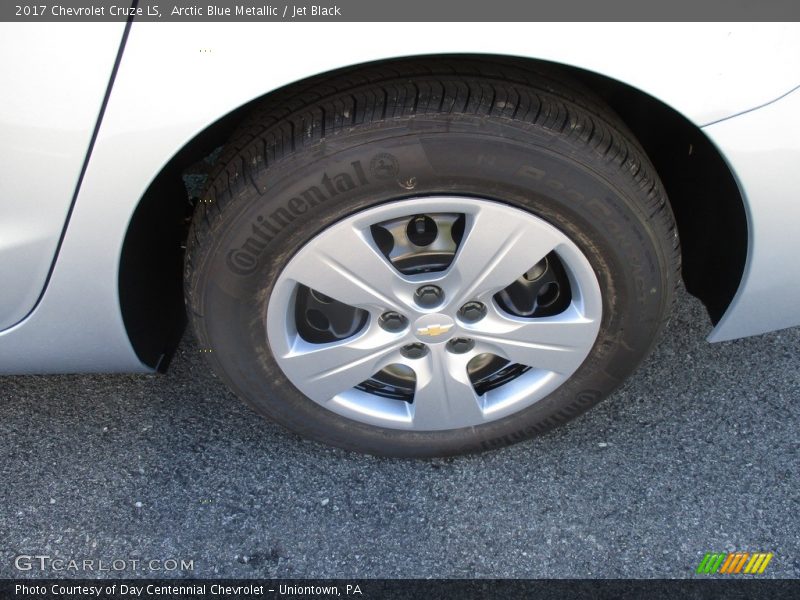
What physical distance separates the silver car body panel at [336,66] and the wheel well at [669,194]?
0.13m

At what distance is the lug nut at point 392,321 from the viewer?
1643mm

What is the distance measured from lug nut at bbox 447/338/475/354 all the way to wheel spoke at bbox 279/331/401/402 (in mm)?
120

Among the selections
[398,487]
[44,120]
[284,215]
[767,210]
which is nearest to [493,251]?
[284,215]

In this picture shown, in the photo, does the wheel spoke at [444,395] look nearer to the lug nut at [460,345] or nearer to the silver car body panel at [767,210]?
the lug nut at [460,345]

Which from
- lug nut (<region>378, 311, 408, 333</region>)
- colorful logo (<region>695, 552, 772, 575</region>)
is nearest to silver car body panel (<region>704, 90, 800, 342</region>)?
colorful logo (<region>695, 552, 772, 575</region>)

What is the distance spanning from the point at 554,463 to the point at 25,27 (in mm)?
1466

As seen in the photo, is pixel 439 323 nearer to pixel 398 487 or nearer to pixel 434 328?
pixel 434 328

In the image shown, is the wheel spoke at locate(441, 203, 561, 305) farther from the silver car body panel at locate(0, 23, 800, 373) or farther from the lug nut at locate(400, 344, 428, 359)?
the silver car body panel at locate(0, 23, 800, 373)

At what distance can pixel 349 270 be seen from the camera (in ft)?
4.99

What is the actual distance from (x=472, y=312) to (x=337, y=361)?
1.03ft

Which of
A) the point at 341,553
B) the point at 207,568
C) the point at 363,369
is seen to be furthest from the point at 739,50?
the point at 207,568

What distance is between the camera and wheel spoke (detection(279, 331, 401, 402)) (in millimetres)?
1659
